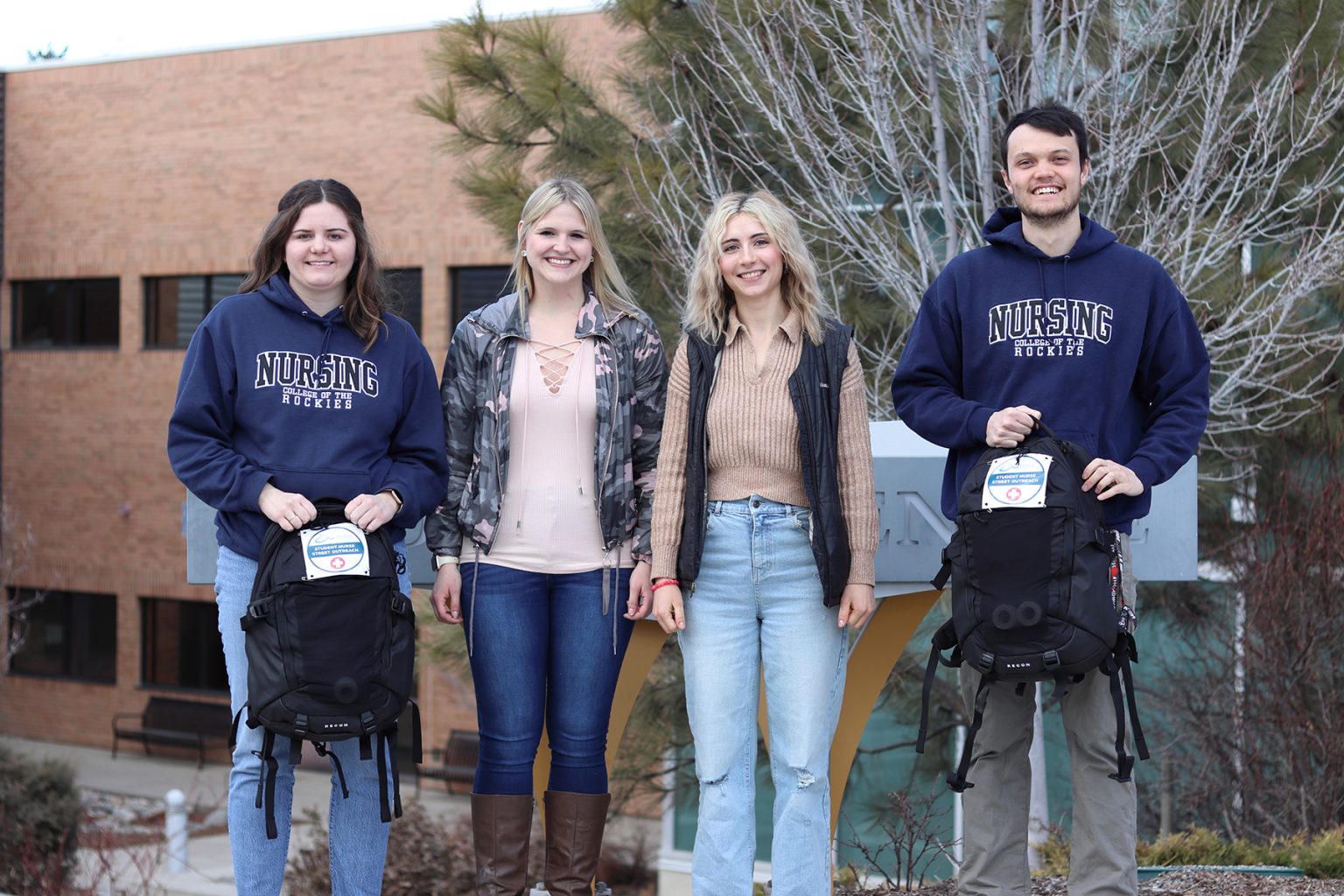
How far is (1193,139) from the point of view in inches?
303

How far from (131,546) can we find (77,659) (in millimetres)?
2312

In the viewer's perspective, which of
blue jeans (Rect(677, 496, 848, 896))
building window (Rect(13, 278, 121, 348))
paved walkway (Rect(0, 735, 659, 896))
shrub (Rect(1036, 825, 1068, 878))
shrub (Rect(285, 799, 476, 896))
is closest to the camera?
blue jeans (Rect(677, 496, 848, 896))

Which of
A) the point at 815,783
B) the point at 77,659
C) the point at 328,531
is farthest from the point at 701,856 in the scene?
the point at 77,659

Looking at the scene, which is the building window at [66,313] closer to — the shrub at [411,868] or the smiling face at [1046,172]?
the shrub at [411,868]

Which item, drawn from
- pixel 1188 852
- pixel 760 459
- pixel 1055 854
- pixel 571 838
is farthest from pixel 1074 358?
pixel 1055 854

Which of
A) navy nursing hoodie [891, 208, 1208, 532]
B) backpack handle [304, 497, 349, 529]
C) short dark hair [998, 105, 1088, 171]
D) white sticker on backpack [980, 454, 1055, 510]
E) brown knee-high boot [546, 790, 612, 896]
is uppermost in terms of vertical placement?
short dark hair [998, 105, 1088, 171]

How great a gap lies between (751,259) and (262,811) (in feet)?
5.82

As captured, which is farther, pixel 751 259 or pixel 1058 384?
pixel 751 259

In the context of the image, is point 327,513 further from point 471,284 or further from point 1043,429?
point 471,284

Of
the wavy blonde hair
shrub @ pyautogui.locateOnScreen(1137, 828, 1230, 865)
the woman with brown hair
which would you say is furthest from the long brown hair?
shrub @ pyautogui.locateOnScreen(1137, 828, 1230, 865)

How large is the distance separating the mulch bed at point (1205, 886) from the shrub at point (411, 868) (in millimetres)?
5074

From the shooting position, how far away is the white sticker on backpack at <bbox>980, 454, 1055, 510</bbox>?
3146mm

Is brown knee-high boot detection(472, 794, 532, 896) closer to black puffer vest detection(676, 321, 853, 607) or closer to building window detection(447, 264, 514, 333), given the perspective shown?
black puffer vest detection(676, 321, 853, 607)

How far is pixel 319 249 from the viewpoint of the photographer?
354cm
